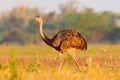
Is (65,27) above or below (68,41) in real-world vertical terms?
below

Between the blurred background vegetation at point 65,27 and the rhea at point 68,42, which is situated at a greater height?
the rhea at point 68,42

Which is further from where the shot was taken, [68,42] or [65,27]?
[65,27]

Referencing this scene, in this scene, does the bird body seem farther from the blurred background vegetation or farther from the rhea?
the blurred background vegetation

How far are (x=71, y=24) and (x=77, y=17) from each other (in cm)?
237

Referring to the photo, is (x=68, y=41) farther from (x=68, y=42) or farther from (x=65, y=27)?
(x=65, y=27)

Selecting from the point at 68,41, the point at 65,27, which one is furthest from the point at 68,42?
the point at 65,27

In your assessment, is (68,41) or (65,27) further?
(65,27)

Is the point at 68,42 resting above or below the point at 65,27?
above

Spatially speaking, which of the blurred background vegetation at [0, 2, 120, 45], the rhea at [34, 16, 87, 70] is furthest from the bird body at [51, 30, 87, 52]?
the blurred background vegetation at [0, 2, 120, 45]

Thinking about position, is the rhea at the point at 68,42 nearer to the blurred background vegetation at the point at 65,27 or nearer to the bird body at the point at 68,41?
the bird body at the point at 68,41

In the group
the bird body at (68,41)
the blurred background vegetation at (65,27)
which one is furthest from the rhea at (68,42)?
the blurred background vegetation at (65,27)

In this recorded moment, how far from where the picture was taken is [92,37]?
47688 mm

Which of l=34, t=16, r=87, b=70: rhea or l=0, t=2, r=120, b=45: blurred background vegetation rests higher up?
l=34, t=16, r=87, b=70: rhea

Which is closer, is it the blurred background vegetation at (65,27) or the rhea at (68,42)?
the rhea at (68,42)
